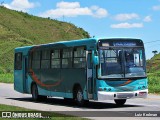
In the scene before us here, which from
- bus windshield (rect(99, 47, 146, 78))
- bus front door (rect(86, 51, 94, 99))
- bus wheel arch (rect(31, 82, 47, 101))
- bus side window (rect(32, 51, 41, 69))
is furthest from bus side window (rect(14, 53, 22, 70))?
→ bus windshield (rect(99, 47, 146, 78))

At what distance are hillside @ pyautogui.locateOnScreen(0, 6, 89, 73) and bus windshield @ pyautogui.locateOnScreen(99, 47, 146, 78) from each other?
71103 millimetres

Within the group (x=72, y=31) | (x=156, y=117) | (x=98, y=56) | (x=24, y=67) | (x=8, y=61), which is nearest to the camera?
(x=156, y=117)

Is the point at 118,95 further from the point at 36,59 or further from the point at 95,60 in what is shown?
the point at 36,59

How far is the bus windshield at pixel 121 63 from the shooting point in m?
19.5

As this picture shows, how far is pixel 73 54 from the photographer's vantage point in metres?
21.4

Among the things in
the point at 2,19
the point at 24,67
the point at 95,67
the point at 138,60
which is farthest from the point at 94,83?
the point at 2,19

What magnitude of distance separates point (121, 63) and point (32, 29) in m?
97.4

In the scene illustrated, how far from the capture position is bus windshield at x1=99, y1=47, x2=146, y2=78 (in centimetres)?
1953

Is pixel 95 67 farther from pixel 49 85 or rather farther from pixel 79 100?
pixel 49 85

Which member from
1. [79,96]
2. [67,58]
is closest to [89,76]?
[79,96]

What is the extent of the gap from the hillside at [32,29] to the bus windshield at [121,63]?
233 ft

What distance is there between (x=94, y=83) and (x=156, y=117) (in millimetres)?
4520

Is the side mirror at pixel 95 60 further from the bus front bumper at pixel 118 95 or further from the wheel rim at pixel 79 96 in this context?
the wheel rim at pixel 79 96

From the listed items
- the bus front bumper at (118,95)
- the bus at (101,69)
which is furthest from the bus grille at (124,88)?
the bus front bumper at (118,95)
